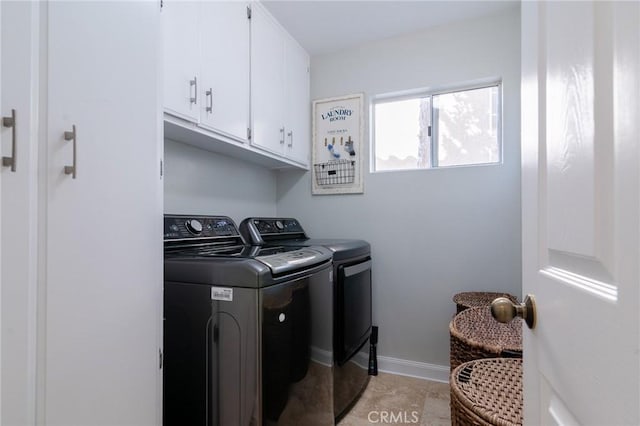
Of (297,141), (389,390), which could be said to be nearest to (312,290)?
(389,390)

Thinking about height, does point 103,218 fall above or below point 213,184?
below

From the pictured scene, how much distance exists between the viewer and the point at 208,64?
165 centimetres

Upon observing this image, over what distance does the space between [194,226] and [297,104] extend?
133cm

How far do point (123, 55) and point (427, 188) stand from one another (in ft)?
6.65

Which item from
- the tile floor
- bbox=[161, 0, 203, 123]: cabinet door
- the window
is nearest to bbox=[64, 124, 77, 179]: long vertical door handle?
bbox=[161, 0, 203, 123]: cabinet door

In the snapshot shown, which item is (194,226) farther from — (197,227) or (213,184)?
(213,184)

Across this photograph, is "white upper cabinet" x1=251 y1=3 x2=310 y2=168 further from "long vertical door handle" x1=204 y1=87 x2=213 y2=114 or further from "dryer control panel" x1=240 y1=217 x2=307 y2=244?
"dryer control panel" x1=240 y1=217 x2=307 y2=244

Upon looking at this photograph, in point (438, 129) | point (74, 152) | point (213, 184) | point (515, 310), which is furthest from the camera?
point (438, 129)

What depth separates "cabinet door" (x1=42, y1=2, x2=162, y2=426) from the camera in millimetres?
766

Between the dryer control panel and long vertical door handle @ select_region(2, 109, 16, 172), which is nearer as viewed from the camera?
long vertical door handle @ select_region(2, 109, 16, 172)

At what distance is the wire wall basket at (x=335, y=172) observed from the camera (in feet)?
8.64

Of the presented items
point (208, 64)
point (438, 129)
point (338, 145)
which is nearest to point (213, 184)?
point (208, 64)

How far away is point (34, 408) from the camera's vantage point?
0.72m

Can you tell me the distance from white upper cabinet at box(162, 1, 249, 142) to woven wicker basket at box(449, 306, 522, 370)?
153 centimetres
